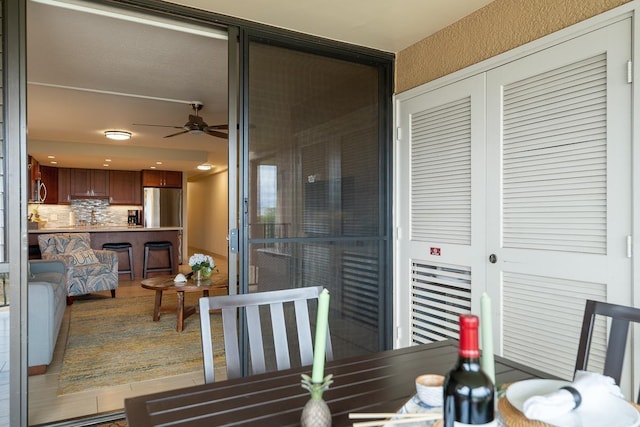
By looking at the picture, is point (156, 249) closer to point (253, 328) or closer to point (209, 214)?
point (209, 214)

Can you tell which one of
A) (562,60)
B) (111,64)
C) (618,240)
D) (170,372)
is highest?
(111,64)

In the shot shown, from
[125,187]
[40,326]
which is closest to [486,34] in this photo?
[40,326]

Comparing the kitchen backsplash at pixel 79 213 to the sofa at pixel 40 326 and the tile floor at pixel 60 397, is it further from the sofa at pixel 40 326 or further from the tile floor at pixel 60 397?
the tile floor at pixel 60 397

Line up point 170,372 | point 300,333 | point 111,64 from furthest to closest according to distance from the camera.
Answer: point 111,64, point 170,372, point 300,333

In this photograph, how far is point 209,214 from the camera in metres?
12.1

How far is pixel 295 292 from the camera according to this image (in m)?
1.55

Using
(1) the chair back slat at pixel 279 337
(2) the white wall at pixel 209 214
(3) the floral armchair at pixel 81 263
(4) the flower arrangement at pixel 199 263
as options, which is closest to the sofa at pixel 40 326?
(4) the flower arrangement at pixel 199 263

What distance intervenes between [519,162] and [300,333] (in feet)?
5.00

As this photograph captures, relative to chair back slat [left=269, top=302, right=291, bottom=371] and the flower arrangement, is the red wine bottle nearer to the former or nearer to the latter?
chair back slat [left=269, top=302, right=291, bottom=371]

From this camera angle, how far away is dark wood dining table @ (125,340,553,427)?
101cm

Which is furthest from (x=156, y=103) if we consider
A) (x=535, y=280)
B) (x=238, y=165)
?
(x=535, y=280)

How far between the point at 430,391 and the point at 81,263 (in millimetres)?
5837

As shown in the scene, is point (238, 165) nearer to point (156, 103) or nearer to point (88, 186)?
point (156, 103)

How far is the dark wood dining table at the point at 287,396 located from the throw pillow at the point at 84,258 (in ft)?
17.3
